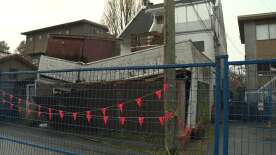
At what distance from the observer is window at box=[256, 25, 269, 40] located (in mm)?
21844

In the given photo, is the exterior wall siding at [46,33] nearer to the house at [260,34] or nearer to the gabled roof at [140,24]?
the gabled roof at [140,24]

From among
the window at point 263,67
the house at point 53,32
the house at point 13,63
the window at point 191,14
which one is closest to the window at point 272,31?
the window at point 191,14

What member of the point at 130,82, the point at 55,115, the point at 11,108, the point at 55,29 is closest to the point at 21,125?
the point at 11,108

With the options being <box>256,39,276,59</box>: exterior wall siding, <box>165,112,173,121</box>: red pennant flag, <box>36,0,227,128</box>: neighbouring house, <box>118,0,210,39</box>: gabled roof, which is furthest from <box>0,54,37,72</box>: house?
<box>165,112,173,121</box>: red pennant flag

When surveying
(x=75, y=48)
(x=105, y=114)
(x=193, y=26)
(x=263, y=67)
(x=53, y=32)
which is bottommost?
(x=105, y=114)

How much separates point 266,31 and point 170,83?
64.5 ft

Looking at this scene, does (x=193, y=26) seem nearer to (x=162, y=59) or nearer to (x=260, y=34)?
(x=260, y=34)

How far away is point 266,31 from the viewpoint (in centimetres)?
2183

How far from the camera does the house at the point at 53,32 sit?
133 feet

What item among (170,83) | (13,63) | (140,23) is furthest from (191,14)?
(170,83)

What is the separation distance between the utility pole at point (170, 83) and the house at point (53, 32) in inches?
1197

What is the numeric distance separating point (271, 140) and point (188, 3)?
71.2 feet

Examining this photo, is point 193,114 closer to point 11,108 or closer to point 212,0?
point 11,108

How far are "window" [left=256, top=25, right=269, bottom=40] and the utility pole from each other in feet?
55.8
